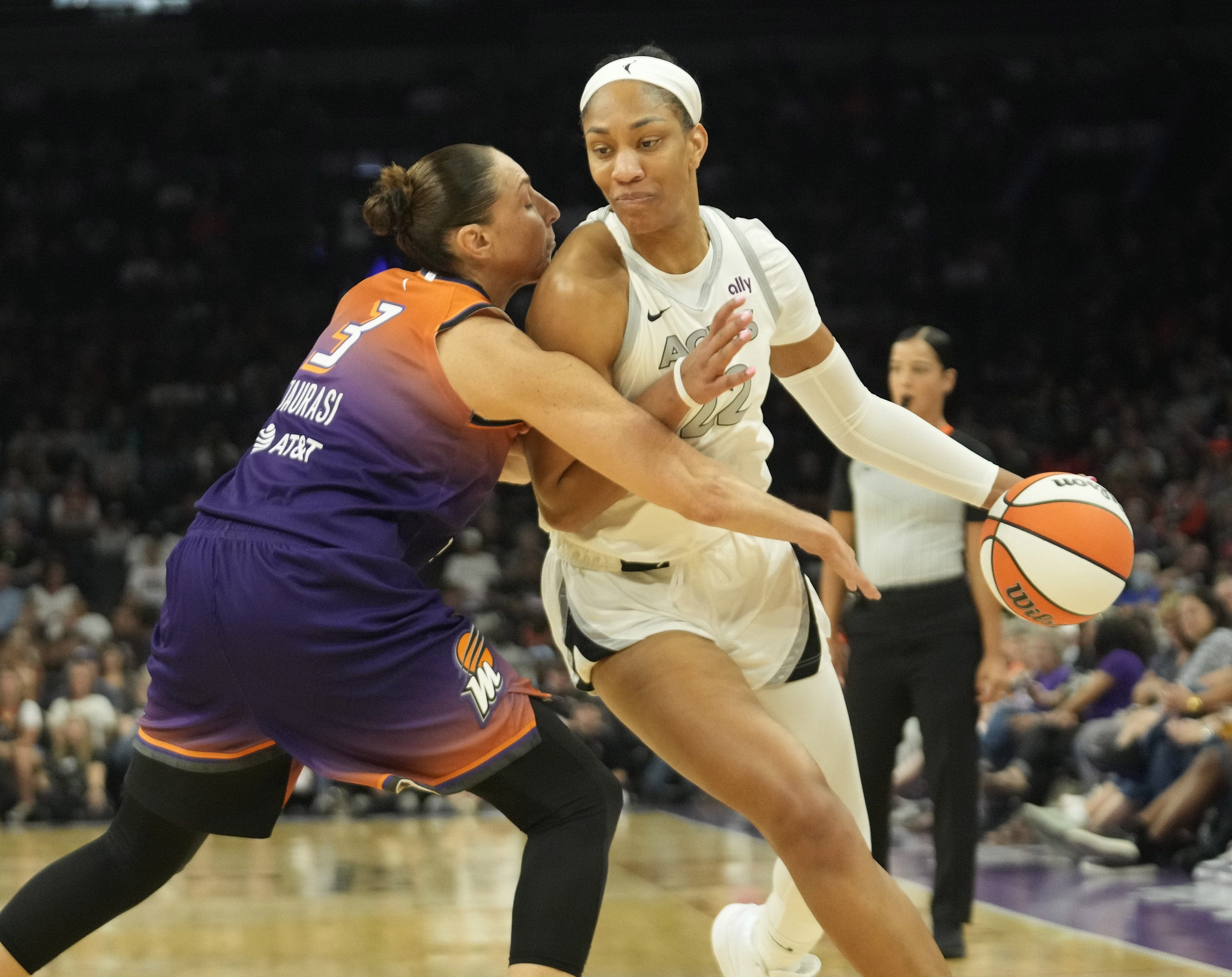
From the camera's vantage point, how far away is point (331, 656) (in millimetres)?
2559

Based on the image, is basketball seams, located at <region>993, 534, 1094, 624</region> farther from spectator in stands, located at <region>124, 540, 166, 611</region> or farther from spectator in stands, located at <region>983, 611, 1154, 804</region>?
spectator in stands, located at <region>124, 540, 166, 611</region>

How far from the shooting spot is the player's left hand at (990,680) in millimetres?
5113

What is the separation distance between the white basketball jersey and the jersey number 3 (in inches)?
19.9

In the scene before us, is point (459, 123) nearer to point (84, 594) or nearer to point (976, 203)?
point (976, 203)

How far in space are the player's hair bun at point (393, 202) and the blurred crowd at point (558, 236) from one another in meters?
8.24

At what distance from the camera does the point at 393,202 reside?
115 inches

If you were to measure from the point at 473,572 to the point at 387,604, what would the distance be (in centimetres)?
965

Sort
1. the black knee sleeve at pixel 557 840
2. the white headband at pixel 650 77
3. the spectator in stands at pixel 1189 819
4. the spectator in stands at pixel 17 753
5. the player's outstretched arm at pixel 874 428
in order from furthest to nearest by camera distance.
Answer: the spectator in stands at pixel 17 753
the spectator in stands at pixel 1189 819
the player's outstretched arm at pixel 874 428
the white headband at pixel 650 77
the black knee sleeve at pixel 557 840

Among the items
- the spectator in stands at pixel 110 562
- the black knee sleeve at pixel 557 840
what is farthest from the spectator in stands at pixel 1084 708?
the spectator in stands at pixel 110 562

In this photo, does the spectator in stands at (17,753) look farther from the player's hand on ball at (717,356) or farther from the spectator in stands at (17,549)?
the player's hand on ball at (717,356)

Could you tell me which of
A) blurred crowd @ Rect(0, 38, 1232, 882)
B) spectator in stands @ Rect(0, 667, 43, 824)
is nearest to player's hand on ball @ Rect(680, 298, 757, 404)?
spectator in stands @ Rect(0, 667, 43, 824)

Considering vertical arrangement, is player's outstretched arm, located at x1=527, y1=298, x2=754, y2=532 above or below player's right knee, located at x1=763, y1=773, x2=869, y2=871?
above

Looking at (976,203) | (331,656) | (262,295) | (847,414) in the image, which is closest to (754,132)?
(976,203)

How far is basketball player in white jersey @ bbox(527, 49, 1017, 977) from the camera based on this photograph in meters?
2.80
